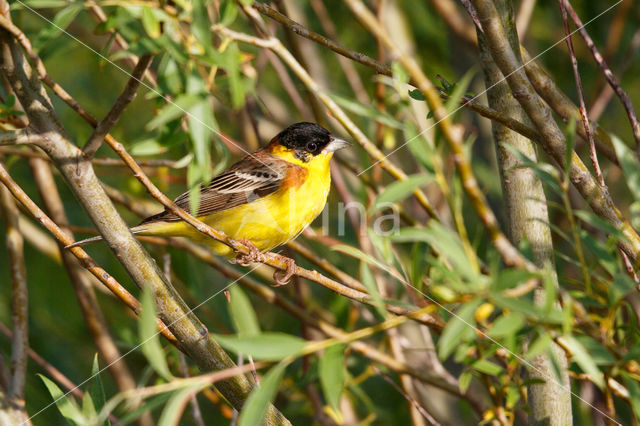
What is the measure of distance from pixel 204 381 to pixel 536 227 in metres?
1.35

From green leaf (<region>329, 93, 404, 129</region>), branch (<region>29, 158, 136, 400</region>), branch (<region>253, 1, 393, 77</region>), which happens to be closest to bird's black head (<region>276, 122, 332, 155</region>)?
branch (<region>29, 158, 136, 400</region>)

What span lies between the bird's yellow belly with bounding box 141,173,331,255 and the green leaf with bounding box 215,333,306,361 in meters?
2.20

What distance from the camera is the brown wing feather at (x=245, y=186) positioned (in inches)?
150

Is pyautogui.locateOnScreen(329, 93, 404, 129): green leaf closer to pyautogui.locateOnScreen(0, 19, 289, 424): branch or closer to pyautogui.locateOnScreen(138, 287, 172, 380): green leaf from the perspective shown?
pyautogui.locateOnScreen(138, 287, 172, 380): green leaf

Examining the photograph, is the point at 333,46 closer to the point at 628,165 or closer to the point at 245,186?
the point at 628,165

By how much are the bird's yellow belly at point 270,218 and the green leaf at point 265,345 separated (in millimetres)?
2204

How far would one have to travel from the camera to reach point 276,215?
3.57 m

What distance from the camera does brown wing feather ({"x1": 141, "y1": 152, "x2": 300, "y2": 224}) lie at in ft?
12.5

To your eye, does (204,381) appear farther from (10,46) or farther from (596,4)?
(596,4)

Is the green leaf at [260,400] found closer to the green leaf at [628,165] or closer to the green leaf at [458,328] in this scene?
the green leaf at [458,328]

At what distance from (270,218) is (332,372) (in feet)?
7.69

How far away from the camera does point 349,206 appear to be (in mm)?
3816

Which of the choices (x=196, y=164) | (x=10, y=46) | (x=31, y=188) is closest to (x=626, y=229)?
(x=196, y=164)

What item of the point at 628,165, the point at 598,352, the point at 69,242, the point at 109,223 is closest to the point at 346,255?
the point at 69,242
